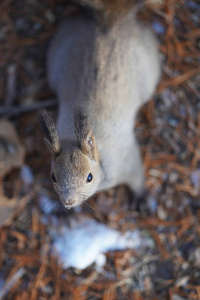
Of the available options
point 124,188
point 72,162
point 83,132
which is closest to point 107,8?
point 83,132

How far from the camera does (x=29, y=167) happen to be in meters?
2.05

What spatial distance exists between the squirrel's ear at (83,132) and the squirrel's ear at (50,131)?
0.26 ft

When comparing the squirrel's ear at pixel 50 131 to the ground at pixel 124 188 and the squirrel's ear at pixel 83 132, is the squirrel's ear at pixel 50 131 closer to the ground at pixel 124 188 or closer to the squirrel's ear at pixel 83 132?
the squirrel's ear at pixel 83 132

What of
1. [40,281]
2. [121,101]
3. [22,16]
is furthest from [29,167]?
[22,16]

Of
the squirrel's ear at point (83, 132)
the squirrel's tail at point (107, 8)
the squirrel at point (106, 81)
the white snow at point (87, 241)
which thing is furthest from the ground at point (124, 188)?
the squirrel's ear at point (83, 132)

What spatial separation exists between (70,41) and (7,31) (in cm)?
51

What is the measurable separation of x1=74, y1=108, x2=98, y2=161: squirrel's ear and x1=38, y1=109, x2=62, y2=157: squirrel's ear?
0.08 metres

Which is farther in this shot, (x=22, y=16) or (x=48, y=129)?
(x=22, y=16)

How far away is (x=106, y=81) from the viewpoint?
60.8 inches

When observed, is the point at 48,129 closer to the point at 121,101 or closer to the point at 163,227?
the point at 121,101

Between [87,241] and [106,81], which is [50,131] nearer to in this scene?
[106,81]

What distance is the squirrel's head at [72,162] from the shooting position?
1241 mm

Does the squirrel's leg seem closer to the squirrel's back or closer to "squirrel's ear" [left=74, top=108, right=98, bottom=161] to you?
the squirrel's back

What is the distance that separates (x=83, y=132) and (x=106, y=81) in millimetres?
370
